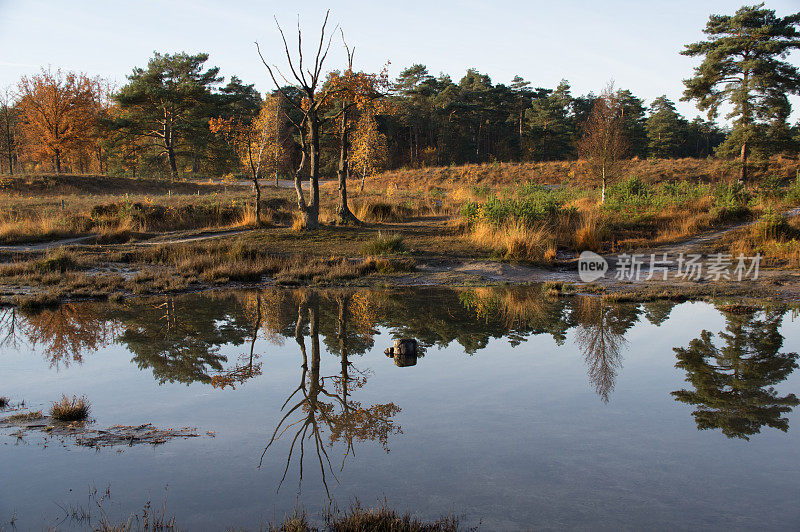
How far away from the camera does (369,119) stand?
40.1 m

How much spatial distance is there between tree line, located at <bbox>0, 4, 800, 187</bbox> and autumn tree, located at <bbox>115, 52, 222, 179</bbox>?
0.39 feet

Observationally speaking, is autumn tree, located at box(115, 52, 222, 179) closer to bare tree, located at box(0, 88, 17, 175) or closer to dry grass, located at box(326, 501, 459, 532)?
bare tree, located at box(0, 88, 17, 175)

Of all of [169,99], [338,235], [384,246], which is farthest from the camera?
[169,99]

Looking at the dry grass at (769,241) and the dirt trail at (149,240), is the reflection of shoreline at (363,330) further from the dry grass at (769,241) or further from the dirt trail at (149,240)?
the dirt trail at (149,240)

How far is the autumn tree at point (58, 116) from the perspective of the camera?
41375 millimetres

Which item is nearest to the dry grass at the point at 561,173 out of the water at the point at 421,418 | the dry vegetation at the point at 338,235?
the dry vegetation at the point at 338,235

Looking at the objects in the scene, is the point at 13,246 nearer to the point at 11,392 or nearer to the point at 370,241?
the point at 370,241

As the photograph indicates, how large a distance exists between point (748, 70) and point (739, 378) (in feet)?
110

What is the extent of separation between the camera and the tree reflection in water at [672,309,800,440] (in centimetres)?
517

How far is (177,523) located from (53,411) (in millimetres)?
2586

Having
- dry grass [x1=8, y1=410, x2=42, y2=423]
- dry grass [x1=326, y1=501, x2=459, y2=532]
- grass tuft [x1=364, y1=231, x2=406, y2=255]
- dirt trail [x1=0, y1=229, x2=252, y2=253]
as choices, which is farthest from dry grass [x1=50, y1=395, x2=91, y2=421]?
dirt trail [x1=0, y1=229, x2=252, y2=253]

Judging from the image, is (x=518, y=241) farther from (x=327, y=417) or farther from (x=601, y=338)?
(x=327, y=417)

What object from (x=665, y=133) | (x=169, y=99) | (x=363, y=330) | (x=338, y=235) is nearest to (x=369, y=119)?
(x=169, y=99)

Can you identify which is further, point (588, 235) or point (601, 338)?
point (588, 235)
